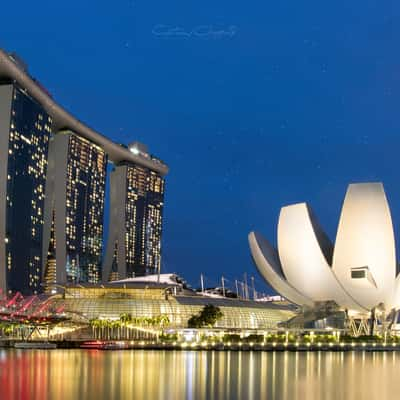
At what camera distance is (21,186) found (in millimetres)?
95438

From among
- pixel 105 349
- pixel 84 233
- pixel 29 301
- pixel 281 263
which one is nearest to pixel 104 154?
pixel 84 233

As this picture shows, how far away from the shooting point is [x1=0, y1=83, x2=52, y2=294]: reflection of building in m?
91.1

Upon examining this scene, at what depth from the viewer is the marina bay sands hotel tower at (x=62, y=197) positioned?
92.0 metres

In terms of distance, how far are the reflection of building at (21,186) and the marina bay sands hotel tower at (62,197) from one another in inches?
4.7

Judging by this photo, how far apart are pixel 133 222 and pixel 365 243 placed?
308ft

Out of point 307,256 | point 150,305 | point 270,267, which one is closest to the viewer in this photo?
point 307,256

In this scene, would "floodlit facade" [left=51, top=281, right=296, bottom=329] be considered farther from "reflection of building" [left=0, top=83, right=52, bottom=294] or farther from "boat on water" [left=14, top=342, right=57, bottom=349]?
"boat on water" [left=14, top=342, right=57, bottom=349]

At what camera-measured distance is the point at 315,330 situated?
2618 inches

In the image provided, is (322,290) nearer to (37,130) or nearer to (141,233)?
(37,130)

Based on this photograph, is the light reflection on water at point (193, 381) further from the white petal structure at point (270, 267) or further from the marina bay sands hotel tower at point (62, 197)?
the marina bay sands hotel tower at point (62, 197)

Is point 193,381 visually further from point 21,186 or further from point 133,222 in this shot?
point 133,222

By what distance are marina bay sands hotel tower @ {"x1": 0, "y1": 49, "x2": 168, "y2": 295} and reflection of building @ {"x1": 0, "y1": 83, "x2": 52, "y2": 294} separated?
120 millimetres

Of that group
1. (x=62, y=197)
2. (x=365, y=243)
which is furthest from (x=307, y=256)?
(x=62, y=197)

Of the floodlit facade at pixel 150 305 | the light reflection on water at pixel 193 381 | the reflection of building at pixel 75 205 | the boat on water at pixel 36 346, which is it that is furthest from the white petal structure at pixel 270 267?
the reflection of building at pixel 75 205
